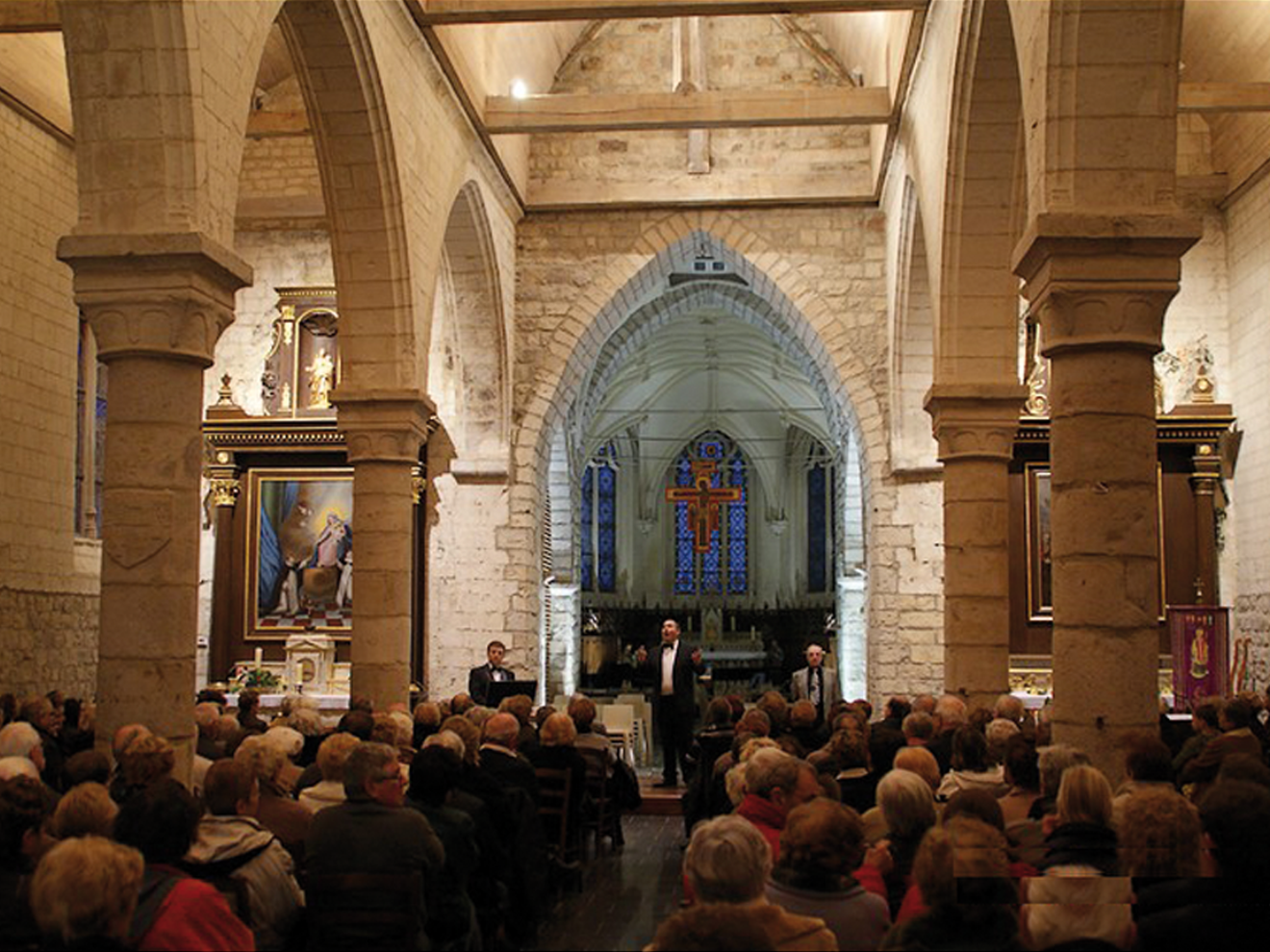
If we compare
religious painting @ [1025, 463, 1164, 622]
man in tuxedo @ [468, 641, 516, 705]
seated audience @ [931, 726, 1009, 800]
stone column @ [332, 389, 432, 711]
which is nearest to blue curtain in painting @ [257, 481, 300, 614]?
man in tuxedo @ [468, 641, 516, 705]

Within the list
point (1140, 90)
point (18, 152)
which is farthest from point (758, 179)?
point (1140, 90)

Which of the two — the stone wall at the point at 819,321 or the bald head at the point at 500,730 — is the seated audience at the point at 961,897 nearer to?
the bald head at the point at 500,730

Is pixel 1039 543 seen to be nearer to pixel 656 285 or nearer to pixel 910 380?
pixel 910 380

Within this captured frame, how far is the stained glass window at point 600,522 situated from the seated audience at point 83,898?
1129 inches

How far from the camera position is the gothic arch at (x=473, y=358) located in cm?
1600

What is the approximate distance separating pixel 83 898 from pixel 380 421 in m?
8.71

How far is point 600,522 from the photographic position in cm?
3316

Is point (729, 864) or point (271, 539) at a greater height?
point (271, 539)

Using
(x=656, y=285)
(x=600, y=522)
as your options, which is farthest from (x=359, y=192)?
(x=600, y=522)

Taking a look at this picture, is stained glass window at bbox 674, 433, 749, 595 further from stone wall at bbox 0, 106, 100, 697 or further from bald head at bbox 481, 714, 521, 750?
bald head at bbox 481, 714, 521, 750

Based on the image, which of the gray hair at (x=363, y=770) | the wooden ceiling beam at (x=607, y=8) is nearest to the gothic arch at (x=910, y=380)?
the wooden ceiling beam at (x=607, y=8)

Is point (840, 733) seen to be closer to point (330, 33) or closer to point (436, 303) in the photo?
point (330, 33)

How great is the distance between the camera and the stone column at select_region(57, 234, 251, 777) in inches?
275

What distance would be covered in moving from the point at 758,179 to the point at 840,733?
11.1 meters
